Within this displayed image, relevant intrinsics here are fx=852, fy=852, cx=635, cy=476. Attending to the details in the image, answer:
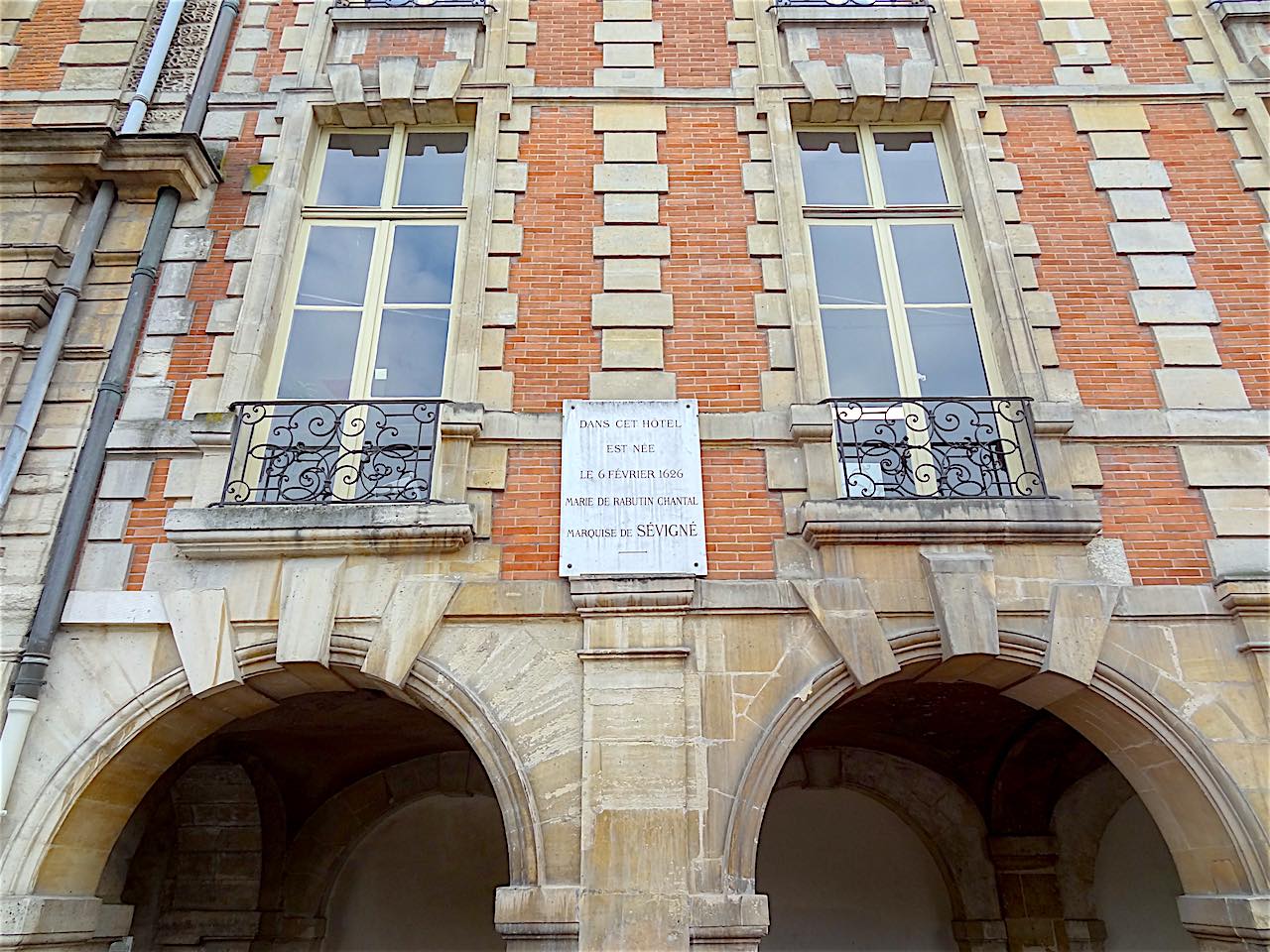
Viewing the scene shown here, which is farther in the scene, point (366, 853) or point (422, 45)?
point (366, 853)

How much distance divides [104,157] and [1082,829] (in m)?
8.25

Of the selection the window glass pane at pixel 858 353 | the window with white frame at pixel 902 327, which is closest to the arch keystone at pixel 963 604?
the window with white frame at pixel 902 327

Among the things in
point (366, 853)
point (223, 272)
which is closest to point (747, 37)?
point (223, 272)

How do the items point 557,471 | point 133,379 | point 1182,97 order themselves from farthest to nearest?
point 1182,97 < point 133,379 < point 557,471

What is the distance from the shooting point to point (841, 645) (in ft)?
13.2

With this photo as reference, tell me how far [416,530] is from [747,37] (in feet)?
14.6

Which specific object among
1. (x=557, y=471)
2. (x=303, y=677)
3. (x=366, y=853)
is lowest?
(x=366, y=853)

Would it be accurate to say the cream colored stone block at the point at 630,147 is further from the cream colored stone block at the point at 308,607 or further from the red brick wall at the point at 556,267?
the cream colored stone block at the point at 308,607

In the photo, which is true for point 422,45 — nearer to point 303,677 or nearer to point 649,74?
point 649,74

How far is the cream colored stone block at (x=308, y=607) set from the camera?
402 cm

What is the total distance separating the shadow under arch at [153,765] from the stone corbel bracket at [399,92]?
3880mm

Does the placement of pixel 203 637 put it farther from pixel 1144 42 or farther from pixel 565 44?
pixel 1144 42

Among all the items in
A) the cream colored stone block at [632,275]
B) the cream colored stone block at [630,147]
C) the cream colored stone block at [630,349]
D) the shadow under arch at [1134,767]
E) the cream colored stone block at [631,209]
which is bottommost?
the shadow under arch at [1134,767]

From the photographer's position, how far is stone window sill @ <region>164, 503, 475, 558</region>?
418cm
